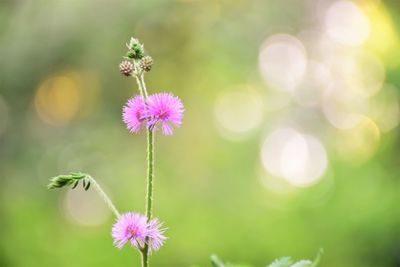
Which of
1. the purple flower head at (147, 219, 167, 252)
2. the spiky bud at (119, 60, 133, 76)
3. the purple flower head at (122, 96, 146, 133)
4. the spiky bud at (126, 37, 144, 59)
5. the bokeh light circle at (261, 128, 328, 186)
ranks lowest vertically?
the purple flower head at (147, 219, 167, 252)

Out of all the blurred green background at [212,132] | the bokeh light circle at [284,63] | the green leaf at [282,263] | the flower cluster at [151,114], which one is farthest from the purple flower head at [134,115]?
the bokeh light circle at [284,63]

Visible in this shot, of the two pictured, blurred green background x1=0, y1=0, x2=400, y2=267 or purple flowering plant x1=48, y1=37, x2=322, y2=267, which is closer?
purple flowering plant x1=48, y1=37, x2=322, y2=267

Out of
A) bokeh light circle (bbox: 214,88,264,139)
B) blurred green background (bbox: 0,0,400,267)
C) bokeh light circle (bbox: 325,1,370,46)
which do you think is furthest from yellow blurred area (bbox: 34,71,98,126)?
bokeh light circle (bbox: 325,1,370,46)

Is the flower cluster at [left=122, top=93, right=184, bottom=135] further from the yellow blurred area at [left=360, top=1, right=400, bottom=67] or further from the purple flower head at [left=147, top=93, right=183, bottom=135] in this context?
the yellow blurred area at [left=360, top=1, right=400, bottom=67]

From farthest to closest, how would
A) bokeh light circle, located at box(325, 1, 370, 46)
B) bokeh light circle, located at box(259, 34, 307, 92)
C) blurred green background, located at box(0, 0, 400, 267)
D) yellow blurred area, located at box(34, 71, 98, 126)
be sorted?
bokeh light circle, located at box(325, 1, 370, 46)
bokeh light circle, located at box(259, 34, 307, 92)
yellow blurred area, located at box(34, 71, 98, 126)
blurred green background, located at box(0, 0, 400, 267)

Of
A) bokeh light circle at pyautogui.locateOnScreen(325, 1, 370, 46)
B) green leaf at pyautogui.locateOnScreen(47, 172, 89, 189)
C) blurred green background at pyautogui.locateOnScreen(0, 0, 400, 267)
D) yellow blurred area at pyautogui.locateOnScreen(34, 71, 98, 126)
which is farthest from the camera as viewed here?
bokeh light circle at pyautogui.locateOnScreen(325, 1, 370, 46)

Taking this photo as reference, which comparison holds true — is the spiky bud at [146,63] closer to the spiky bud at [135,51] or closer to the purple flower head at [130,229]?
the spiky bud at [135,51]

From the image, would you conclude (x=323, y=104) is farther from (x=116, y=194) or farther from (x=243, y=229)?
(x=116, y=194)

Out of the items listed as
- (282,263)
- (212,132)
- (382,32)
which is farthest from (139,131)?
(382,32)
